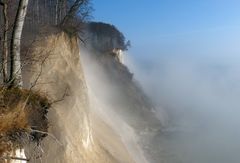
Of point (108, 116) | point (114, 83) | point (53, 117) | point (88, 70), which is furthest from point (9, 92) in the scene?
point (114, 83)

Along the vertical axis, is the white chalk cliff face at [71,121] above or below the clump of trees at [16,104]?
above

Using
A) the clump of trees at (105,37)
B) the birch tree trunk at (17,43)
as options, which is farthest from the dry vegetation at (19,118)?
the clump of trees at (105,37)

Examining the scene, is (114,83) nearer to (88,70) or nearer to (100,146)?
(88,70)

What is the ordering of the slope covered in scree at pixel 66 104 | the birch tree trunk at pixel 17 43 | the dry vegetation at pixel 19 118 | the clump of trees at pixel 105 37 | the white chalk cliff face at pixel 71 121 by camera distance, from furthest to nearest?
1. the clump of trees at pixel 105 37
2. the slope covered in scree at pixel 66 104
3. the white chalk cliff face at pixel 71 121
4. the birch tree trunk at pixel 17 43
5. the dry vegetation at pixel 19 118

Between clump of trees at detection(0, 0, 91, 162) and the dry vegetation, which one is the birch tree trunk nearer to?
clump of trees at detection(0, 0, 91, 162)

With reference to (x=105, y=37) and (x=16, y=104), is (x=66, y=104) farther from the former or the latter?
(x=105, y=37)

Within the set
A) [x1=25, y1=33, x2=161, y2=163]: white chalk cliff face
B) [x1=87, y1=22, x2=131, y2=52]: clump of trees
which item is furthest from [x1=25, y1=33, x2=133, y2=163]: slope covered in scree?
[x1=87, y1=22, x2=131, y2=52]: clump of trees

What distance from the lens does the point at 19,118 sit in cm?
804

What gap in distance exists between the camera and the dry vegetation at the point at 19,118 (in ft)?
24.9

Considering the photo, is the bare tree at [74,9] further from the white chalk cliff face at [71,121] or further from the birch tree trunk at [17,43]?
the birch tree trunk at [17,43]

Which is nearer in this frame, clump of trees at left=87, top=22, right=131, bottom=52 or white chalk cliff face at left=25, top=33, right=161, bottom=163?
white chalk cliff face at left=25, top=33, right=161, bottom=163

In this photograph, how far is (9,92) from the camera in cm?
927

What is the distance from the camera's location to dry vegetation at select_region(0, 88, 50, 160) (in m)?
7.58

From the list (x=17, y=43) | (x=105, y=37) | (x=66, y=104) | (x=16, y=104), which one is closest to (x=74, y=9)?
(x=66, y=104)
